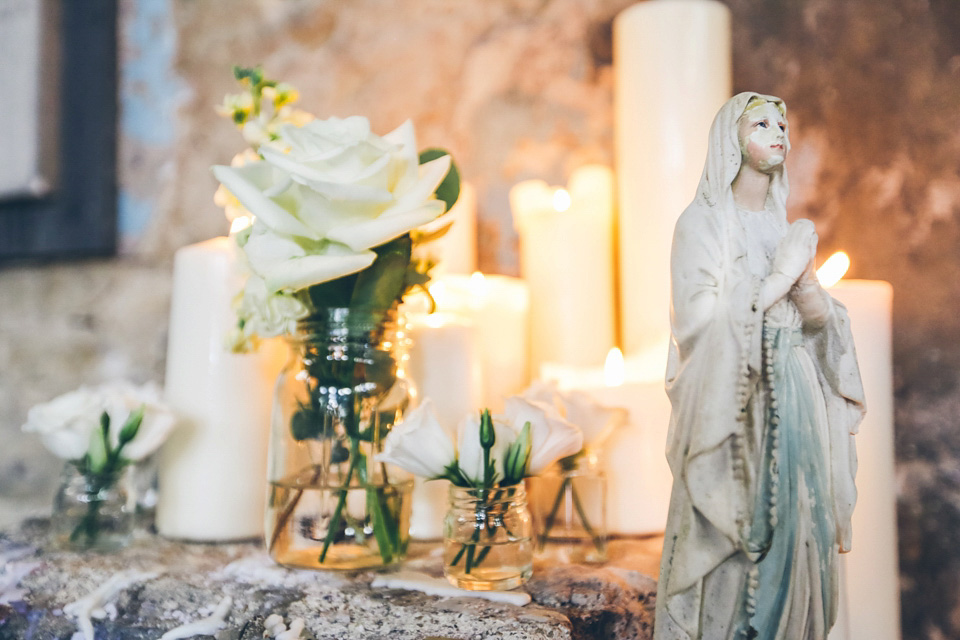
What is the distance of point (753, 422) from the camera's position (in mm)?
444

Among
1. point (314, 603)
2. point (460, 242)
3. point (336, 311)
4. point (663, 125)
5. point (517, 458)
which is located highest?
point (663, 125)

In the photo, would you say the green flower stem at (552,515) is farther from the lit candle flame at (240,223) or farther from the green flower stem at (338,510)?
the lit candle flame at (240,223)

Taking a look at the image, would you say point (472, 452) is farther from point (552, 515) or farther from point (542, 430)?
point (552, 515)

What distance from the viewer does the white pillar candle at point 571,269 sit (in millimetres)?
804

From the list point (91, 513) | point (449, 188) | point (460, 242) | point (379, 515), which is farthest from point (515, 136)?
point (91, 513)

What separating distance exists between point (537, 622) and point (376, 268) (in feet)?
0.98

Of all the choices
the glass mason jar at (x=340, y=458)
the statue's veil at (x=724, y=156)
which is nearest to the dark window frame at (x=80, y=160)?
the glass mason jar at (x=340, y=458)

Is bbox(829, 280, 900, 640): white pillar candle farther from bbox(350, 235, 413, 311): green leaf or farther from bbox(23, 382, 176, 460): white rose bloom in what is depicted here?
bbox(23, 382, 176, 460): white rose bloom

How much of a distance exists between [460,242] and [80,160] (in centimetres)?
55

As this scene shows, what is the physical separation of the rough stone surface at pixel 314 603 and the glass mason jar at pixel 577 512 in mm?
35

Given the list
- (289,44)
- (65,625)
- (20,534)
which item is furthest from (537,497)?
(289,44)

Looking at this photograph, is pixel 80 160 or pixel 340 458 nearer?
pixel 340 458

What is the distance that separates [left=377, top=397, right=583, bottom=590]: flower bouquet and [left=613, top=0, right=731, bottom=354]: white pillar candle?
0.77 ft

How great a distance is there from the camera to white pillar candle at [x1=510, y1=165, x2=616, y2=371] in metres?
0.80
